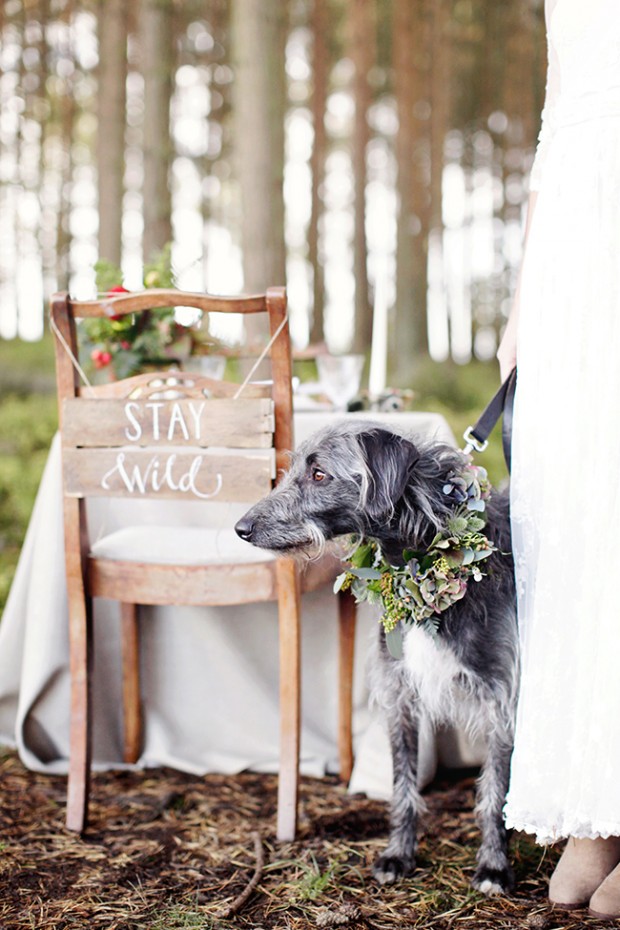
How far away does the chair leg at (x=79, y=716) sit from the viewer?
268 cm

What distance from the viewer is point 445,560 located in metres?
2.14

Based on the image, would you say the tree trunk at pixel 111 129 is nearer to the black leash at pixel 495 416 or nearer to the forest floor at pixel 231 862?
the forest floor at pixel 231 862

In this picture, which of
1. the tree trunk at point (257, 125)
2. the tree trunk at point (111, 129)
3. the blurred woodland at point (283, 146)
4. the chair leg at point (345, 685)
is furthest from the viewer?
the tree trunk at point (111, 129)

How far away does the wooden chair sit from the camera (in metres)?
2.50

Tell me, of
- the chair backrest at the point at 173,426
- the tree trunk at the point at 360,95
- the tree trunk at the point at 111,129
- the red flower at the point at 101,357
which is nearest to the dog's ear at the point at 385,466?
the chair backrest at the point at 173,426

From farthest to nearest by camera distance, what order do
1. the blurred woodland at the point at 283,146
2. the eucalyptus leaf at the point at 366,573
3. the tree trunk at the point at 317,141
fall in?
the tree trunk at the point at 317,141
the blurred woodland at the point at 283,146
the eucalyptus leaf at the point at 366,573

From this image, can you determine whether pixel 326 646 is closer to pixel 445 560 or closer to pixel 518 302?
pixel 445 560

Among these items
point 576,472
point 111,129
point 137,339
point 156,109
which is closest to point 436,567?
point 576,472

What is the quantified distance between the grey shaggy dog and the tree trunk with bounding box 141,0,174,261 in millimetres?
5695

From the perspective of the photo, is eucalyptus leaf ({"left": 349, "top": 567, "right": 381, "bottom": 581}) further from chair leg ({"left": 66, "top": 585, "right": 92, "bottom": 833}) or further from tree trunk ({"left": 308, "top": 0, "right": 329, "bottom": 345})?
tree trunk ({"left": 308, "top": 0, "right": 329, "bottom": 345})

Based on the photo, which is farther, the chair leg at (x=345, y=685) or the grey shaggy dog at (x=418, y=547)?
the chair leg at (x=345, y=685)

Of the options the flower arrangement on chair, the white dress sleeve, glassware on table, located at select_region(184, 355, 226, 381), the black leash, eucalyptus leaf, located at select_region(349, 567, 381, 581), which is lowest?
eucalyptus leaf, located at select_region(349, 567, 381, 581)

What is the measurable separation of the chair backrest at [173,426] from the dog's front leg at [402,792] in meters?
0.74

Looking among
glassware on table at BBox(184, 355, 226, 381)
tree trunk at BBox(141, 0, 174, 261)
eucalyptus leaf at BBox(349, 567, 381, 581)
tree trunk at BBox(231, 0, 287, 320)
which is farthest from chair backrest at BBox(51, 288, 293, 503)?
tree trunk at BBox(141, 0, 174, 261)
